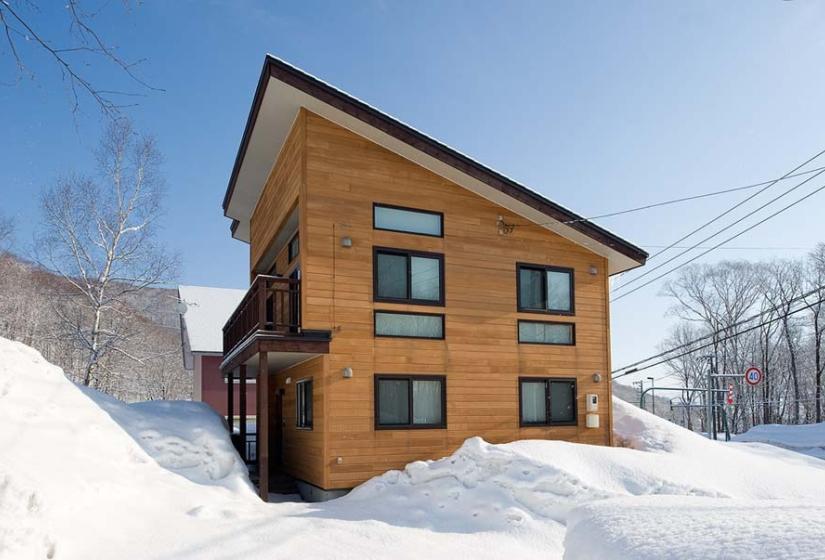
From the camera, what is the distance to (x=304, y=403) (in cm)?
1196

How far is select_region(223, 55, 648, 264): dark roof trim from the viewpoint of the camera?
10109mm

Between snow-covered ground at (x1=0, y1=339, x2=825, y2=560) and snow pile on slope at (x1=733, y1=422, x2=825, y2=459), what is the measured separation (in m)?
10.0

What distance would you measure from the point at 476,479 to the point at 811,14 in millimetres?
7235

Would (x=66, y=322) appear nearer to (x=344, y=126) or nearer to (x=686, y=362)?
(x=344, y=126)

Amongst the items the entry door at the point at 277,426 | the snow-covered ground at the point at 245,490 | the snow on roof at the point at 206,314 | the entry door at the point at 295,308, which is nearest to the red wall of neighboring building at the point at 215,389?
the snow on roof at the point at 206,314

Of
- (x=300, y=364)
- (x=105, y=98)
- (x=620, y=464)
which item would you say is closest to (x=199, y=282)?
(x=300, y=364)

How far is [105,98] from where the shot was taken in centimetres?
418

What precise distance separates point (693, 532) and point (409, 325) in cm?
860

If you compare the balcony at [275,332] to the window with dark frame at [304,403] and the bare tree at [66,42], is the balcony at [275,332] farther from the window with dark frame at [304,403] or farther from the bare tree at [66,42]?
the bare tree at [66,42]

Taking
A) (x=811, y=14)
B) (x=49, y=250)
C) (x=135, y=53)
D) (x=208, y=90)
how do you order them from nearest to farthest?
1. (x=135, y=53)
2. (x=811, y=14)
3. (x=208, y=90)
4. (x=49, y=250)

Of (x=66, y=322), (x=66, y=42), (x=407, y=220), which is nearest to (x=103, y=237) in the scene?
(x=66, y=322)

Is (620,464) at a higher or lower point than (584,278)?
lower

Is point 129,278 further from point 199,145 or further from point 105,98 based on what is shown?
point 105,98

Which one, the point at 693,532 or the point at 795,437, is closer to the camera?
the point at 693,532
